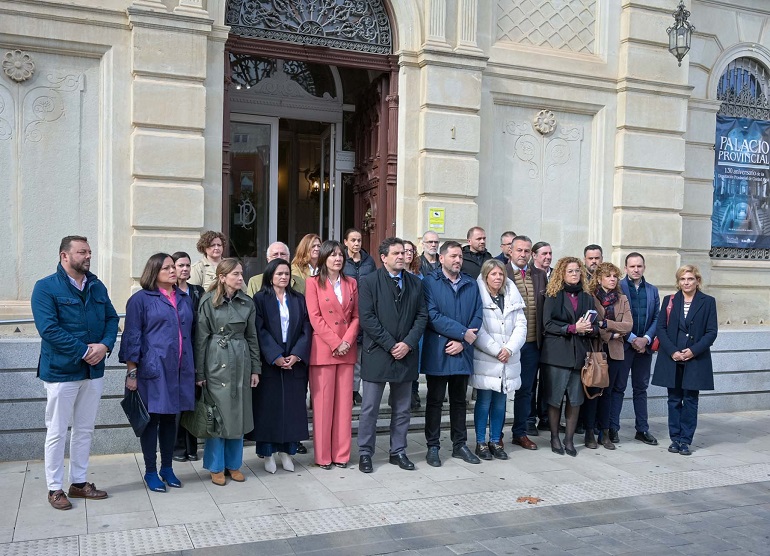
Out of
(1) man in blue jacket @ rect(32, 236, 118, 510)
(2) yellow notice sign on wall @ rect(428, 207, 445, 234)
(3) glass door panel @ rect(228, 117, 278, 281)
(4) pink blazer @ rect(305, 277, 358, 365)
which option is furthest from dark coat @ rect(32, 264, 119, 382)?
(3) glass door panel @ rect(228, 117, 278, 281)

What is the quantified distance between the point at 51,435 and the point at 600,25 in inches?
398

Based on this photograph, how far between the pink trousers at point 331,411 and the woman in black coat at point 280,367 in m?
0.13

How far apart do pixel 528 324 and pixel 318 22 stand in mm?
5351

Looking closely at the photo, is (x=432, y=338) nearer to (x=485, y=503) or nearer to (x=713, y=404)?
(x=485, y=503)

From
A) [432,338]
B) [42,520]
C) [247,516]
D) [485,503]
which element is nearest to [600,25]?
[432,338]

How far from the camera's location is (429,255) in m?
9.06

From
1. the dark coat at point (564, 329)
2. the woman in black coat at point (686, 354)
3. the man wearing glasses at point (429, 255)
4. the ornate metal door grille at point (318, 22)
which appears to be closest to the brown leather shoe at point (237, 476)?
the man wearing glasses at point (429, 255)

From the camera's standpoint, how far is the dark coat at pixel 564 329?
8.00 metres

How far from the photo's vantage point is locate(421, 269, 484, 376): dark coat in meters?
7.38

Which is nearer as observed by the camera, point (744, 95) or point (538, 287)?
point (538, 287)

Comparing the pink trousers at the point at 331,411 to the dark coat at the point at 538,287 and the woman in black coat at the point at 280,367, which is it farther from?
the dark coat at the point at 538,287

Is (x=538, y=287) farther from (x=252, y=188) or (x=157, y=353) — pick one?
(x=252, y=188)

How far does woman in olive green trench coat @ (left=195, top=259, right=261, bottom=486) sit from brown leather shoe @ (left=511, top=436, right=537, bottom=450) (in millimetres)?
3086

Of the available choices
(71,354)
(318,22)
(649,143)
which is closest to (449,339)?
(71,354)
